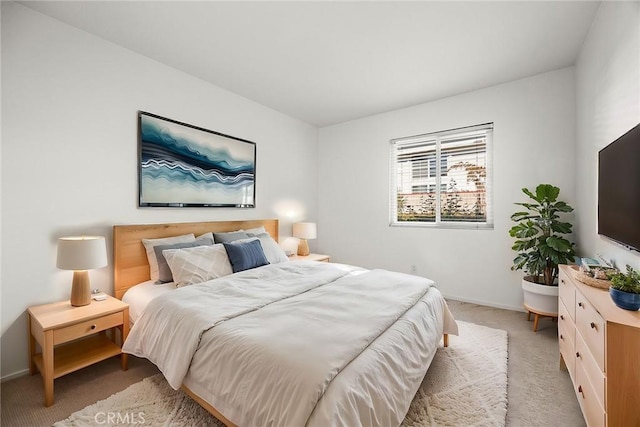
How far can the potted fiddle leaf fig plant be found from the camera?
2.72m

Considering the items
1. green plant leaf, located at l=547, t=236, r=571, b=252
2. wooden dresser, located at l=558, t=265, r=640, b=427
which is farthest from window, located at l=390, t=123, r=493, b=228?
wooden dresser, located at l=558, t=265, r=640, b=427

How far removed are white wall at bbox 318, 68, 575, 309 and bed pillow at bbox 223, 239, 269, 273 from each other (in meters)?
2.06

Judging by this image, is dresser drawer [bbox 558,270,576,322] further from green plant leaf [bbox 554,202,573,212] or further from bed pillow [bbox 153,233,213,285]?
bed pillow [bbox 153,233,213,285]

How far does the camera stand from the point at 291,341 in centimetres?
142

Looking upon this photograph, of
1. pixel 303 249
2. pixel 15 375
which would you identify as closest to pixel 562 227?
pixel 303 249

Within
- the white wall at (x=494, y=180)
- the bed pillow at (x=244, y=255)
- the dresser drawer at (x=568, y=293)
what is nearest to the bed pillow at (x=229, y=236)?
the bed pillow at (x=244, y=255)

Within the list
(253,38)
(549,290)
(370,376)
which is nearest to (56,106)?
(253,38)

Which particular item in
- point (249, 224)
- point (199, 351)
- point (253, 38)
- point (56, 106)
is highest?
point (253, 38)

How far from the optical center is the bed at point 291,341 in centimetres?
122

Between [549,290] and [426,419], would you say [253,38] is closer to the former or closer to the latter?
[426,419]

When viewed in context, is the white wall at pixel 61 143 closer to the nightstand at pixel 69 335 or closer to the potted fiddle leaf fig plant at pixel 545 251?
the nightstand at pixel 69 335

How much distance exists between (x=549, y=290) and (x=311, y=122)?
3.89 m

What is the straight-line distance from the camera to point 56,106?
225 cm

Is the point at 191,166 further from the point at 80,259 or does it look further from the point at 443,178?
the point at 443,178
